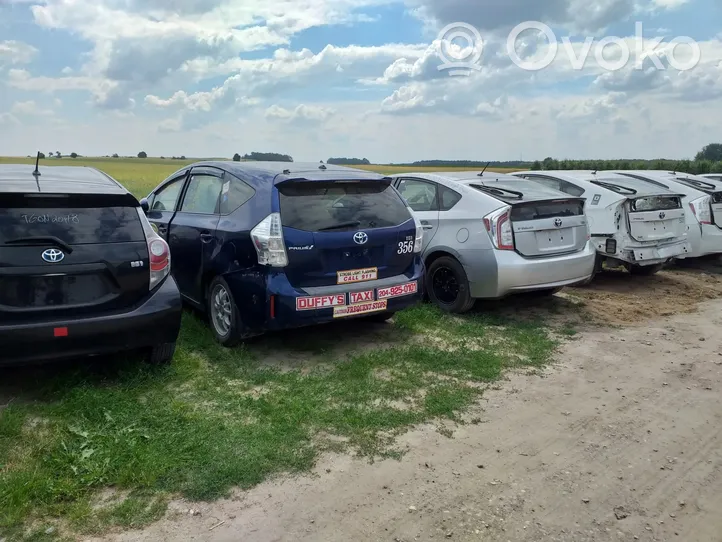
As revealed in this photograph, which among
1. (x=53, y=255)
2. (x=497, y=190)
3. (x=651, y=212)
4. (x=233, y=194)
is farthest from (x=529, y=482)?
(x=651, y=212)

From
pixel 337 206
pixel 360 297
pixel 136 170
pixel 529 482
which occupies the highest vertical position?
pixel 136 170

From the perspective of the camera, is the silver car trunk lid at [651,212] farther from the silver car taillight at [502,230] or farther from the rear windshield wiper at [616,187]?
the silver car taillight at [502,230]

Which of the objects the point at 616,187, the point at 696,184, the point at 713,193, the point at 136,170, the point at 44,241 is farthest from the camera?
the point at 136,170

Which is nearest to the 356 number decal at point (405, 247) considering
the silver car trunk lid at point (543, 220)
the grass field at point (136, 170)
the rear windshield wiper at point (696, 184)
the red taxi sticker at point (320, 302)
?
the red taxi sticker at point (320, 302)

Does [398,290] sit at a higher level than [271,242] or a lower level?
lower

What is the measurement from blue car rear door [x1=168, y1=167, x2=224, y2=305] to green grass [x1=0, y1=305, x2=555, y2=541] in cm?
53

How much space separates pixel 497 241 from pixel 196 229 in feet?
10.3

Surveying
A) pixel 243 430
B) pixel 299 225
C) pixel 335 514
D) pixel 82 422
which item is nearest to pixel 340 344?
pixel 299 225

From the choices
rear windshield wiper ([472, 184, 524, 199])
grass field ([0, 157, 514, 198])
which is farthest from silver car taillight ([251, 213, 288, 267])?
grass field ([0, 157, 514, 198])

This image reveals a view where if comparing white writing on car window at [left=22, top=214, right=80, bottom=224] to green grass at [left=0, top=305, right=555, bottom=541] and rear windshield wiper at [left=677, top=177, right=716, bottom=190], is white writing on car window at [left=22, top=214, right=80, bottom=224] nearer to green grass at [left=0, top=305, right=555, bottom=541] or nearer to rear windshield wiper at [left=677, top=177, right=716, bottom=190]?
green grass at [left=0, top=305, right=555, bottom=541]

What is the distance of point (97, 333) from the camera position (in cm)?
457

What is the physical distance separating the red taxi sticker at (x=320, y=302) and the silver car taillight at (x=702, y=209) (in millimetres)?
7673

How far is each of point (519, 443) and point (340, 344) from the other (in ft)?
7.85

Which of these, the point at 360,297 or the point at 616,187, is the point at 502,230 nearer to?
the point at 360,297
